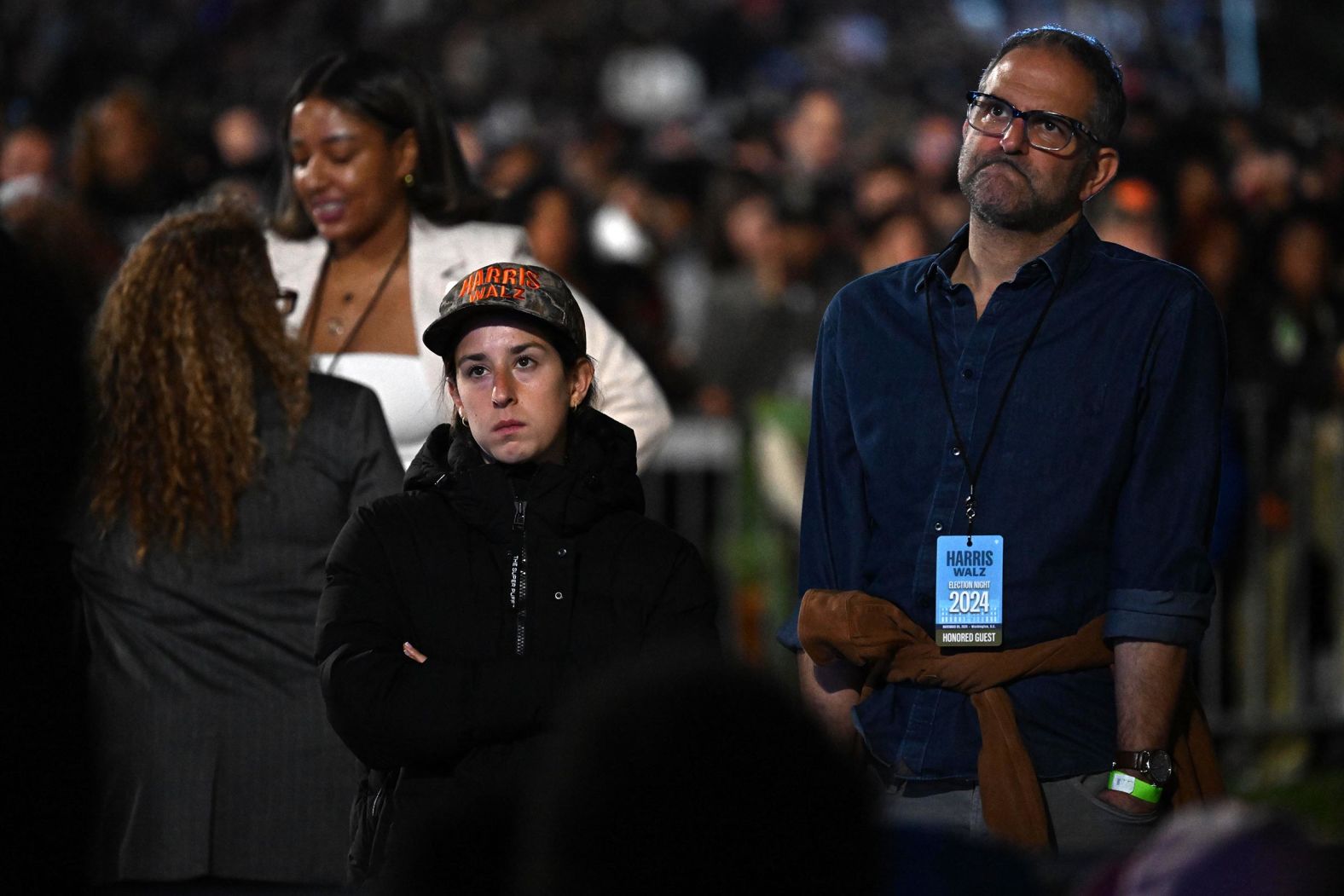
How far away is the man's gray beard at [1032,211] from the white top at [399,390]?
5.02 feet

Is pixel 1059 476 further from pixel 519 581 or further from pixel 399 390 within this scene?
pixel 399 390

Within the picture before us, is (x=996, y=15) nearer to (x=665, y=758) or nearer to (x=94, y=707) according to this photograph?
(x=94, y=707)

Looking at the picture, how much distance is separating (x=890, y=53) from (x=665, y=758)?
16.2 metres

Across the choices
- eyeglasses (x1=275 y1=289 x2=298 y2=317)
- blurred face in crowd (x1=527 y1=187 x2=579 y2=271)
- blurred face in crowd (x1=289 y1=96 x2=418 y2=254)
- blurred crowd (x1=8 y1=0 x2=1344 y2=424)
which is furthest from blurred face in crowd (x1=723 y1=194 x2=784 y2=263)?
eyeglasses (x1=275 y1=289 x2=298 y2=317)

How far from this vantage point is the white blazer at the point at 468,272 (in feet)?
15.2

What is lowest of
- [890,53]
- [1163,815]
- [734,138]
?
[1163,815]

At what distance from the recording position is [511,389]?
334 cm

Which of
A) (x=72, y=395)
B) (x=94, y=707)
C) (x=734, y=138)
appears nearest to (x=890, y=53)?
(x=734, y=138)

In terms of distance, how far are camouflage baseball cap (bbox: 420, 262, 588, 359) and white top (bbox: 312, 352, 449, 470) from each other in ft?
3.31

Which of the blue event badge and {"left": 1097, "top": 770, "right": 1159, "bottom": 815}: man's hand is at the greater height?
the blue event badge

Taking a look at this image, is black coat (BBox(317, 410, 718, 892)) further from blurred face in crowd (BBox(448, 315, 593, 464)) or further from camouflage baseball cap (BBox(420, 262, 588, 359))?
camouflage baseball cap (BBox(420, 262, 588, 359))

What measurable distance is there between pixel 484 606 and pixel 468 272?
1.62 m

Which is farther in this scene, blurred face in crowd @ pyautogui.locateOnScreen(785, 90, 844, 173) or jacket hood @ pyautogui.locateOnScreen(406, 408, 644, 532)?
blurred face in crowd @ pyautogui.locateOnScreen(785, 90, 844, 173)

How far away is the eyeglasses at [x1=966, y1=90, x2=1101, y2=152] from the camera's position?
3.33 metres
